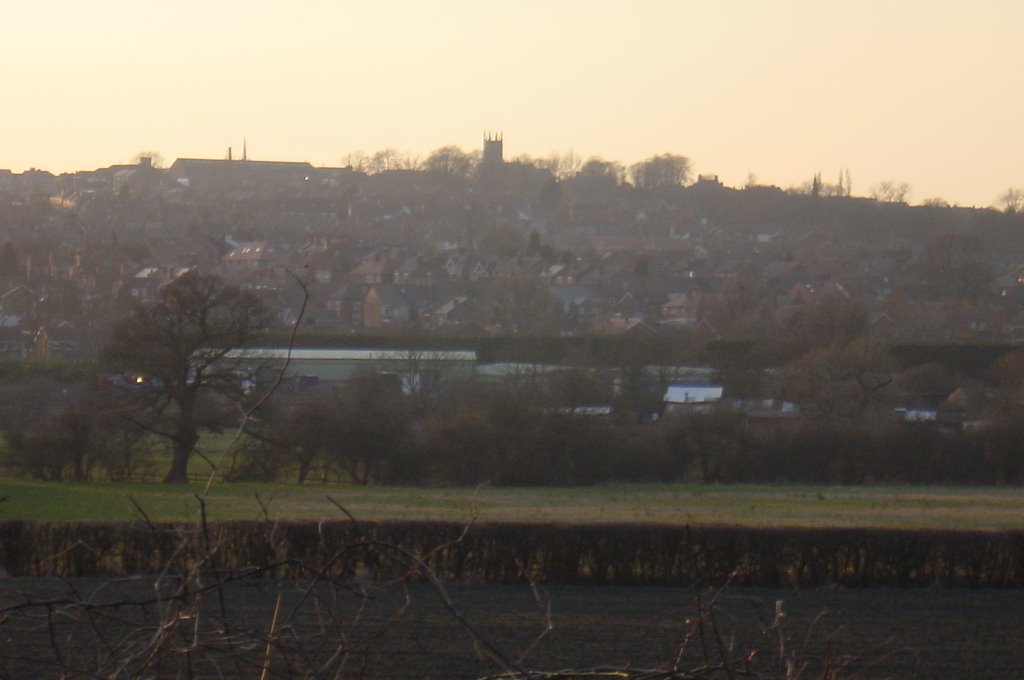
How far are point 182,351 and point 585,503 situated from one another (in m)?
9.35

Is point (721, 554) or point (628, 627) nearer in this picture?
point (628, 627)

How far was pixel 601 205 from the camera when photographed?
110562 mm

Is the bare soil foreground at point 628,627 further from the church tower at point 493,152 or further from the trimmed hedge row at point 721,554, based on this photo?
the church tower at point 493,152

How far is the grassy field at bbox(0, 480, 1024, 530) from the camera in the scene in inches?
762

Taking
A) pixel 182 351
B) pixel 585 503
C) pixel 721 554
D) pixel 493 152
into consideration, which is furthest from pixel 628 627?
pixel 493 152

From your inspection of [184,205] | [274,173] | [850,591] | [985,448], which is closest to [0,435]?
[850,591]

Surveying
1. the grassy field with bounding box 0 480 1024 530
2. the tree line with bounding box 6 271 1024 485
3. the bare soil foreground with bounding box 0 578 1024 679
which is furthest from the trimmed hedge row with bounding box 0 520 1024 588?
the tree line with bounding box 6 271 1024 485

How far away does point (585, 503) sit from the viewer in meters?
23.0

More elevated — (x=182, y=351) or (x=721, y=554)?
(x=182, y=351)

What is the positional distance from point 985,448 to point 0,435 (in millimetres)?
23324

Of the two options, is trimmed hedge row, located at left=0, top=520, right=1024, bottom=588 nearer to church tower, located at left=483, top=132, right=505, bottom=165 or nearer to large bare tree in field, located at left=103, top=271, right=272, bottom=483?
large bare tree in field, located at left=103, top=271, right=272, bottom=483

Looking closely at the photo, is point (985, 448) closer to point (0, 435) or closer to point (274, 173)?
point (0, 435)

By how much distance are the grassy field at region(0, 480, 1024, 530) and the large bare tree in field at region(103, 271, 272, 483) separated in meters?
1.78

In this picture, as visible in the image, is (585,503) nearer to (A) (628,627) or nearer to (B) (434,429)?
Answer: (B) (434,429)
